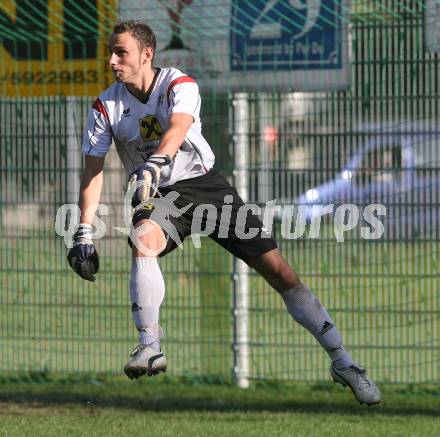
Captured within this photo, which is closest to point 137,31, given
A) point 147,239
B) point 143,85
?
point 143,85

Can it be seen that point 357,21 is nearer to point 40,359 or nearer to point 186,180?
point 186,180

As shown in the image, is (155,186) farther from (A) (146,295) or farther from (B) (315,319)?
(B) (315,319)

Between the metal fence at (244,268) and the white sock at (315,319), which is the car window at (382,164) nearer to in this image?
the metal fence at (244,268)

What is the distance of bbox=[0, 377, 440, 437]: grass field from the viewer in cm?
832

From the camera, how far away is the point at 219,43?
10.1m

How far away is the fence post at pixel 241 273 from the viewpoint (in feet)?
33.3

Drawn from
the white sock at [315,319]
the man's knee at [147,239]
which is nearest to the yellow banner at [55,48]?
the white sock at [315,319]

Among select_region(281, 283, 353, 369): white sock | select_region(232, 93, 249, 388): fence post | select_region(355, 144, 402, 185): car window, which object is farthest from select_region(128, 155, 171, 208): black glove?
select_region(232, 93, 249, 388): fence post

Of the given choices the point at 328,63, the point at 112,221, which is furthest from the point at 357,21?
the point at 112,221

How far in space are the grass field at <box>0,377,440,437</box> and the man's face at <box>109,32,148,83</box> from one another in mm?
2352

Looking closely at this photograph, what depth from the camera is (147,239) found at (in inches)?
281

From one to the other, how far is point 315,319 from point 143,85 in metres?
1.82

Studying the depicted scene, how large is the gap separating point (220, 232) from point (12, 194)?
3357 millimetres

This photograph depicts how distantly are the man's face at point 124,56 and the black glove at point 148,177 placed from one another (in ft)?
2.19
